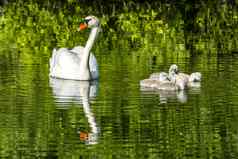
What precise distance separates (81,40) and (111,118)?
1602 centimetres

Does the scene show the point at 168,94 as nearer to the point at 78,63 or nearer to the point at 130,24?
the point at 78,63

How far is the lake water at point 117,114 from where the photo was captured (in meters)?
19.1

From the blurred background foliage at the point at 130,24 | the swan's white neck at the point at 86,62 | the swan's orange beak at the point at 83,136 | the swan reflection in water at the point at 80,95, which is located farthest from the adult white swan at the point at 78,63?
the swan's orange beak at the point at 83,136

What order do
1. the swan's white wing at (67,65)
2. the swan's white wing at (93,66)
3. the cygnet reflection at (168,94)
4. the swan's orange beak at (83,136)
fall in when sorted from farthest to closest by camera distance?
the swan's white wing at (67,65), the swan's white wing at (93,66), the cygnet reflection at (168,94), the swan's orange beak at (83,136)

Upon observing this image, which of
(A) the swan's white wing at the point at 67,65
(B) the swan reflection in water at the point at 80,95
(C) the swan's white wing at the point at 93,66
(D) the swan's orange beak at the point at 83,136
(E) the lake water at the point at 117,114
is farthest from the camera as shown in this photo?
(A) the swan's white wing at the point at 67,65

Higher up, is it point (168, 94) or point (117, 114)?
point (168, 94)

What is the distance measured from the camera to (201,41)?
36750mm

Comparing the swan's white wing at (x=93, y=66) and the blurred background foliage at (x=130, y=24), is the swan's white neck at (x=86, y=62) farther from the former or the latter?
the blurred background foliage at (x=130, y=24)

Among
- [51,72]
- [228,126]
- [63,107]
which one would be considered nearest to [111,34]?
[51,72]

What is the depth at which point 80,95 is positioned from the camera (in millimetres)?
25359

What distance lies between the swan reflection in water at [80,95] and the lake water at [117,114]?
0.05 feet

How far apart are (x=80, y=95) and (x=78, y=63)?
3.86 meters

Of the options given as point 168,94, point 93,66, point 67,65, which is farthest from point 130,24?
point 168,94

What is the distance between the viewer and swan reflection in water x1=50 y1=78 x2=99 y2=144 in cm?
2046
